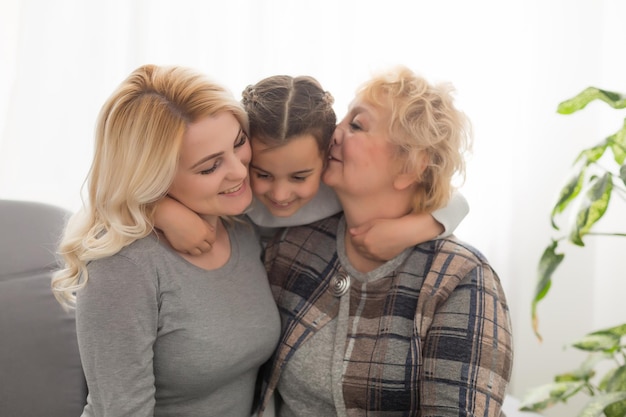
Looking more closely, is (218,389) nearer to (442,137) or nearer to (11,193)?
(442,137)

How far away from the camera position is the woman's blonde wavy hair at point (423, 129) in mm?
1598

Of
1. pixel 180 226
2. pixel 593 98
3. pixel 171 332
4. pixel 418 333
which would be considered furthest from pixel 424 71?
pixel 171 332

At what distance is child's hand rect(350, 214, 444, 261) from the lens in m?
1.61

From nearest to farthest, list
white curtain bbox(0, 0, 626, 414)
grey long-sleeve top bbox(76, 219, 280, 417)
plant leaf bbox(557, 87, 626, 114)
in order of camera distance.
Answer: grey long-sleeve top bbox(76, 219, 280, 417), plant leaf bbox(557, 87, 626, 114), white curtain bbox(0, 0, 626, 414)

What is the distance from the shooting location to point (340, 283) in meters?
1.66

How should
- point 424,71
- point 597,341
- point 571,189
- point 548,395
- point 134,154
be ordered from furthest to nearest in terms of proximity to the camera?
point 424,71 → point 548,395 → point 597,341 → point 571,189 → point 134,154

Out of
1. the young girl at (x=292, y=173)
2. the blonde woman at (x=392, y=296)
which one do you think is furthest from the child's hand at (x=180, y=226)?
the blonde woman at (x=392, y=296)

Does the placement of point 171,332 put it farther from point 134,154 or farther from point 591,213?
point 591,213

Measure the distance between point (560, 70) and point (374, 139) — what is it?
4.35 ft

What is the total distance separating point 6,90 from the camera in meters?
2.10

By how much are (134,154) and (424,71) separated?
144cm

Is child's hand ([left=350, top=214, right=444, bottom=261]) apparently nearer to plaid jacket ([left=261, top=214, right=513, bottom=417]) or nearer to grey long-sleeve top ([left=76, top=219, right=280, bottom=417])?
plaid jacket ([left=261, top=214, right=513, bottom=417])

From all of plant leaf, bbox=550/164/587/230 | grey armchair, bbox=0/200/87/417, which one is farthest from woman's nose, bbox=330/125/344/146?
grey armchair, bbox=0/200/87/417

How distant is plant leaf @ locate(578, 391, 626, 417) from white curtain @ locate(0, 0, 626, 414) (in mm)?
915
